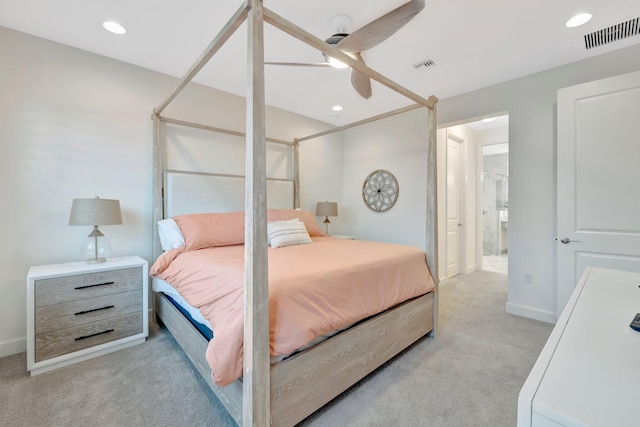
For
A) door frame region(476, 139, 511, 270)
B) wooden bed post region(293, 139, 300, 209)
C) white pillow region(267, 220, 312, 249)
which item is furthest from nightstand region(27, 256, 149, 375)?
door frame region(476, 139, 511, 270)

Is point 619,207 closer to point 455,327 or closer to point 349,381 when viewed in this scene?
point 455,327

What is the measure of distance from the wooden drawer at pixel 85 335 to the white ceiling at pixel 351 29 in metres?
2.18

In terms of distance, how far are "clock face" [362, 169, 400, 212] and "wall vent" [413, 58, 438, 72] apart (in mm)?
1627

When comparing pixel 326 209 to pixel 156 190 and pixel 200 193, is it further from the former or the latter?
pixel 156 190

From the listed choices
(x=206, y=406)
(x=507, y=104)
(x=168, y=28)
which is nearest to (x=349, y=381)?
(x=206, y=406)

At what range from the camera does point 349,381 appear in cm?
165

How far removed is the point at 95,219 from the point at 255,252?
1784mm

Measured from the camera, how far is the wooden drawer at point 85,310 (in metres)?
1.89

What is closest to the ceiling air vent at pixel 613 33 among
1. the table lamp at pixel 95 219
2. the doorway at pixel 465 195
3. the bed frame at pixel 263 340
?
the doorway at pixel 465 195

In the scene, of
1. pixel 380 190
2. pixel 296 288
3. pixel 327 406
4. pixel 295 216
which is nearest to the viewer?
pixel 296 288

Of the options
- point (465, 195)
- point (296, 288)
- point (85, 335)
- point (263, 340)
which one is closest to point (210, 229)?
point (85, 335)

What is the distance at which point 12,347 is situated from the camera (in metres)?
2.12

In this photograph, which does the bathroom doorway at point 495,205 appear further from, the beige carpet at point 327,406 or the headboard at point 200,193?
the headboard at point 200,193

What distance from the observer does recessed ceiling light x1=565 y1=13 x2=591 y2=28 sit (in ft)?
6.38
